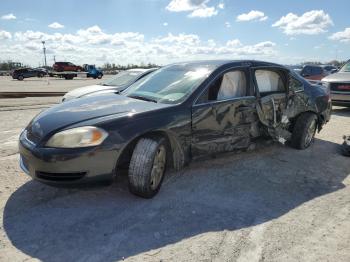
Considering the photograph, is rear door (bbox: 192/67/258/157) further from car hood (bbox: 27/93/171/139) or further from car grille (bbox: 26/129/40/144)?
car grille (bbox: 26/129/40/144)

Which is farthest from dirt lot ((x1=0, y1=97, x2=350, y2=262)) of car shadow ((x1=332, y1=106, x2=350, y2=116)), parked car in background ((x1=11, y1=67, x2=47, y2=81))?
parked car in background ((x1=11, y1=67, x2=47, y2=81))

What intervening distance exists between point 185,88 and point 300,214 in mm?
1952

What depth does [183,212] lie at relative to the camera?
11.4 feet

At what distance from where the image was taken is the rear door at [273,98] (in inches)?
198

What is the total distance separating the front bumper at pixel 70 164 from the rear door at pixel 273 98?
8.14ft

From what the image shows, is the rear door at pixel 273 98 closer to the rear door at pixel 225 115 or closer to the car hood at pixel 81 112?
the rear door at pixel 225 115

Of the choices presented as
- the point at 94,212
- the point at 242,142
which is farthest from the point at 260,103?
the point at 94,212

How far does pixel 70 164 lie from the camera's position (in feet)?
10.8

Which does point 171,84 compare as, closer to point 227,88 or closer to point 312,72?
point 227,88

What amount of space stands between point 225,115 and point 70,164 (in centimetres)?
208

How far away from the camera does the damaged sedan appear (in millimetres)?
3359

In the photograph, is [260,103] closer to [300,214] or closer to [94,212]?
[300,214]

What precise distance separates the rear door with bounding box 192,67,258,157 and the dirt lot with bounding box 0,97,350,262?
0.44m

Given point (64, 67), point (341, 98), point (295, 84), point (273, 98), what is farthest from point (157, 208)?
point (64, 67)
